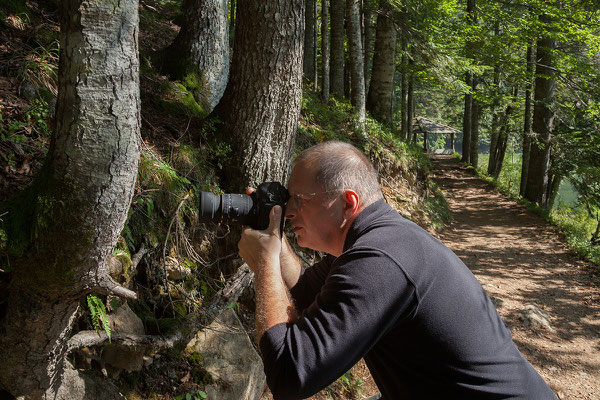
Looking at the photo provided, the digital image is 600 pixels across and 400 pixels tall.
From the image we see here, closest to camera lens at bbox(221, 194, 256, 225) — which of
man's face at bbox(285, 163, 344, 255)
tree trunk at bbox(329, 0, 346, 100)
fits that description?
man's face at bbox(285, 163, 344, 255)

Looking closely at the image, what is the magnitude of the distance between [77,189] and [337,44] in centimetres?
1066

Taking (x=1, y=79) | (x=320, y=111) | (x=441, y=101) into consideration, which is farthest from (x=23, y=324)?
(x=441, y=101)

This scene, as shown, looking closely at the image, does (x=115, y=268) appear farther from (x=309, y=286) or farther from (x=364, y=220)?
(x=364, y=220)

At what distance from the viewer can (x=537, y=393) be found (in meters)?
1.86

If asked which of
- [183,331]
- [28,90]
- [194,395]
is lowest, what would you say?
[194,395]

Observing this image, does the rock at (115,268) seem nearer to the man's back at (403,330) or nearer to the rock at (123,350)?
the rock at (123,350)

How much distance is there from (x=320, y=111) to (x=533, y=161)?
9.21 meters

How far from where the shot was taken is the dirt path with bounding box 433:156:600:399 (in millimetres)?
5926

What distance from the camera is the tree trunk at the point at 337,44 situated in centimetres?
1145

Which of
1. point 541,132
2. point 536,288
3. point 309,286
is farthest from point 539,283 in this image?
point 541,132

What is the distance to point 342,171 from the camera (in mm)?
1981


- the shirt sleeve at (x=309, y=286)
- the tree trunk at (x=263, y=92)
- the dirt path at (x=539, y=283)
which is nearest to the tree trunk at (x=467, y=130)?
the dirt path at (x=539, y=283)

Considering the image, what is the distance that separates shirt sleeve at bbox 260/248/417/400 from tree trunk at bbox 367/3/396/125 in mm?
12105

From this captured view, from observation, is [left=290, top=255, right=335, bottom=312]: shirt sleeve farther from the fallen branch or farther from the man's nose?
the fallen branch
